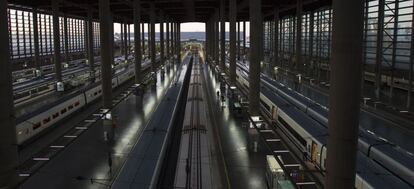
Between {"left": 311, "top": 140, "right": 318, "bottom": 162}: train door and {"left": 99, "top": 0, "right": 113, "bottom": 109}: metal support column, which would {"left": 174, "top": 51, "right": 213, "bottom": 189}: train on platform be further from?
{"left": 99, "top": 0, "right": 113, "bottom": 109}: metal support column

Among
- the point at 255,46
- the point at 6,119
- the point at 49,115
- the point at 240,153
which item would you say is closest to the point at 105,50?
the point at 49,115

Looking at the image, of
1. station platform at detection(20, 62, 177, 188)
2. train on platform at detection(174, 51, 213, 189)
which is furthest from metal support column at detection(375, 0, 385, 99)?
station platform at detection(20, 62, 177, 188)

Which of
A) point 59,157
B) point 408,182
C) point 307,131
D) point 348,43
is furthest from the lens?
point 59,157

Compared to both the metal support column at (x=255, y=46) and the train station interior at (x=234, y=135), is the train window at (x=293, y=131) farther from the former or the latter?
the metal support column at (x=255, y=46)

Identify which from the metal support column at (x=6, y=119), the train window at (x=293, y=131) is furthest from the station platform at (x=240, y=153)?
the metal support column at (x=6, y=119)

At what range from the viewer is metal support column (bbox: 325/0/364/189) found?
1078 centimetres

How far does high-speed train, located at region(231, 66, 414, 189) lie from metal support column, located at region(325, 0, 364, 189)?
3298 mm

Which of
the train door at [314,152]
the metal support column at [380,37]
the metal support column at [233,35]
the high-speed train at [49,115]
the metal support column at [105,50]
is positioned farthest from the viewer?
the metal support column at [233,35]

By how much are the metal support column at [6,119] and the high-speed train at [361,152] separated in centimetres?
1417

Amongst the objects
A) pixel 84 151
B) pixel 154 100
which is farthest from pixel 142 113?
pixel 84 151

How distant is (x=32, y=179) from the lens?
20.4 metres

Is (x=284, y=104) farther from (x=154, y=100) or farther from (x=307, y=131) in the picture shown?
(x=154, y=100)

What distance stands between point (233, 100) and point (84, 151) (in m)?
18.5

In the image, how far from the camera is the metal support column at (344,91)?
35.4 feet
